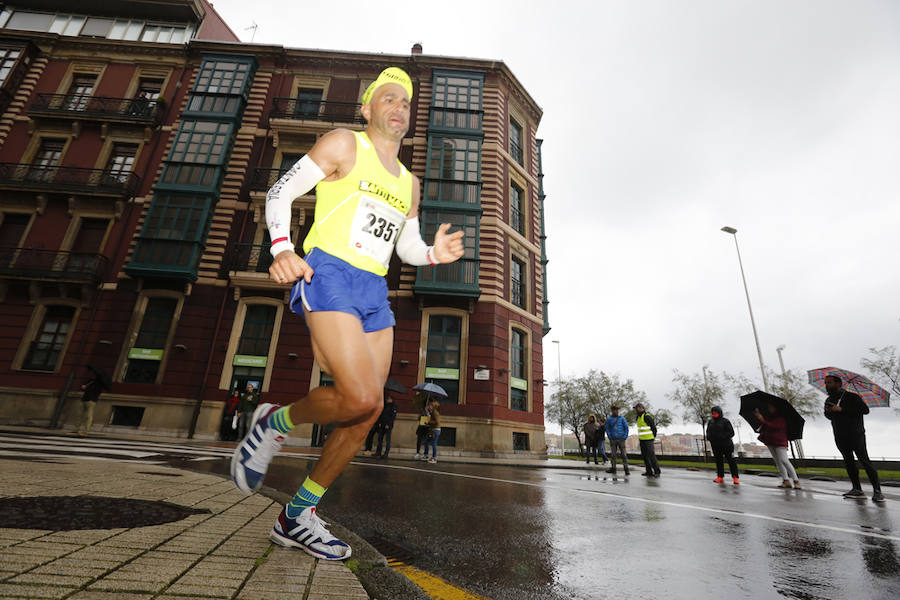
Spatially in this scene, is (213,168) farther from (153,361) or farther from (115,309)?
(153,361)

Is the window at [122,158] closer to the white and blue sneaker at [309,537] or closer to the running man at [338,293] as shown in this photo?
the running man at [338,293]

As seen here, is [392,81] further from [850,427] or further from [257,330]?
[257,330]

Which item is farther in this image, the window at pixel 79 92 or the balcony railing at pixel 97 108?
the window at pixel 79 92

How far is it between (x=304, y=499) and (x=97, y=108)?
2523cm

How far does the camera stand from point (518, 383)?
1736 centimetres

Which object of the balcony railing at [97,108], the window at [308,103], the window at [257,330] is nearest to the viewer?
the window at [257,330]

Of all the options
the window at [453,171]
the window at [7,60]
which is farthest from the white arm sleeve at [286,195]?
the window at [7,60]

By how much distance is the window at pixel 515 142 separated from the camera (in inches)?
845

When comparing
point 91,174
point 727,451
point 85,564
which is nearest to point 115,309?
point 91,174

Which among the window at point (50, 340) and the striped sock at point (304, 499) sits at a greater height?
the window at point (50, 340)

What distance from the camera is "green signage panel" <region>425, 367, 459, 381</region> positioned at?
52.6 ft

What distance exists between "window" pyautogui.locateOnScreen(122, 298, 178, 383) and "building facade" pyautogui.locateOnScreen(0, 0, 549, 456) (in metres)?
0.07

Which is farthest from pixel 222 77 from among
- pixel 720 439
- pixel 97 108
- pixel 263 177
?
pixel 720 439

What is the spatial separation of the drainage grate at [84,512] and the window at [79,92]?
81.1ft
